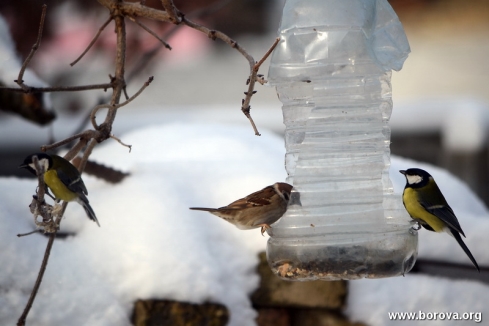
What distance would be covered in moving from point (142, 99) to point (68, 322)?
6253 millimetres

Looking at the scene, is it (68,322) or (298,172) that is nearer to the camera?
(298,172)

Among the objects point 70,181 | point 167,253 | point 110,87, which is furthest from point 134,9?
point 167,253

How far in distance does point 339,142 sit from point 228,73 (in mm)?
6758

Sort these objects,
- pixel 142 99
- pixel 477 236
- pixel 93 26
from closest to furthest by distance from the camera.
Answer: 1. pixel 477 236
2. pixel 93 26
3. pixel 142 99

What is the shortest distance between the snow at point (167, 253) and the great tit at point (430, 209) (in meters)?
1.08

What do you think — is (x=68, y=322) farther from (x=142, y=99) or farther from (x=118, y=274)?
(x=142, y=99)

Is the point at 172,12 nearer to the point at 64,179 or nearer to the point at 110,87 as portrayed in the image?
the point at 110,87

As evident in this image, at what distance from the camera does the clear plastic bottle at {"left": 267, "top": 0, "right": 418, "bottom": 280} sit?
9.08 feet

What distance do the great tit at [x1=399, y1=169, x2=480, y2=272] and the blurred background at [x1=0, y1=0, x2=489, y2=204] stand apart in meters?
1.88

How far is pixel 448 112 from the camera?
8.35m

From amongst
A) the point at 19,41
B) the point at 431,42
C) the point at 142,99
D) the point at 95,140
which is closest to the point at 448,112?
the point at 431,42

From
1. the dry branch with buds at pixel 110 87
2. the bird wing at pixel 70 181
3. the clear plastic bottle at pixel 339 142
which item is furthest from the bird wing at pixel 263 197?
the bird wing at pixel 70 181

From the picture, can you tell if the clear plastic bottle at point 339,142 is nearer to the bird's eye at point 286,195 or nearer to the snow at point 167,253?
the bird's eye at point 286,195

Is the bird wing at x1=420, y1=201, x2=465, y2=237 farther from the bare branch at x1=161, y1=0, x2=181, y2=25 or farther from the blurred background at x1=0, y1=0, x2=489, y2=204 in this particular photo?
the blurred background at x1=0, y1=0, x2=489, y2=204
